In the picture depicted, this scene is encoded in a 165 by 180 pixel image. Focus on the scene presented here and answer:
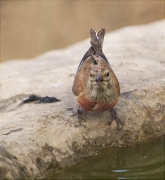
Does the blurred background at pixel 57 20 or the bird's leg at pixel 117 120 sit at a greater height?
the blurred background at pixel 57 20

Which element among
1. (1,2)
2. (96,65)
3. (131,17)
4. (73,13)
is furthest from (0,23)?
(96,65)

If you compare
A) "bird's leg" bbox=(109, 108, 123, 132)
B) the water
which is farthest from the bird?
the water

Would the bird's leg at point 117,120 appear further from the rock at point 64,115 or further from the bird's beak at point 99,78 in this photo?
the bird's beak at point 99,78

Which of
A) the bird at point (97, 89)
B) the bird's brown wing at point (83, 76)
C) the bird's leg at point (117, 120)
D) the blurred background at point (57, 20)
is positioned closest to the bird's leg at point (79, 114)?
the bird at point (97, 89)

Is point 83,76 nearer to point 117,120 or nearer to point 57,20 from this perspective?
point 117,120

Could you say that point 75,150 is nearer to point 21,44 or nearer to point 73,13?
point 21,44

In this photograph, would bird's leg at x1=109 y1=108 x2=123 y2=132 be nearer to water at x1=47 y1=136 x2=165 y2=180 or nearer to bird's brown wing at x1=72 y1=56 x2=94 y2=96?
water at x1=47 y1=136 x2=165 y2=180
